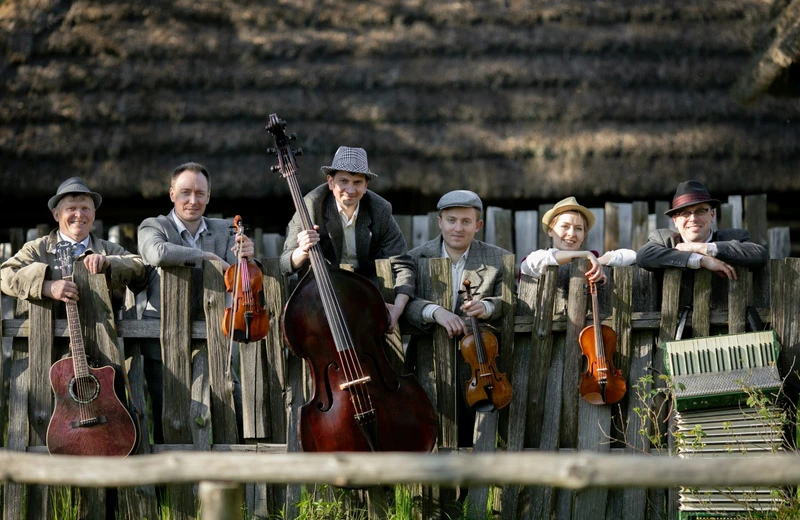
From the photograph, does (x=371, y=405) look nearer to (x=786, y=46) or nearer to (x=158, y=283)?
(x=158, y=283)

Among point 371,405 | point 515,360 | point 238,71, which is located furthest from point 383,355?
point 238,71

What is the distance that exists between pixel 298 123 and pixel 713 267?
4.67m

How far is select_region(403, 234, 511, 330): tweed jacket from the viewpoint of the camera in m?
4.64

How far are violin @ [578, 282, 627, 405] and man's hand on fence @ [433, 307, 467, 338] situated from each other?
61 centimetres

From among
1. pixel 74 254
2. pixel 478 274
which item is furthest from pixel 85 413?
pixel 478 274

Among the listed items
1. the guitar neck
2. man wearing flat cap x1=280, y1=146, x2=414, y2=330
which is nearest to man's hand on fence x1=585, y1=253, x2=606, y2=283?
man wearing flat cap x1=280, y1=146, x2=414, y2=330

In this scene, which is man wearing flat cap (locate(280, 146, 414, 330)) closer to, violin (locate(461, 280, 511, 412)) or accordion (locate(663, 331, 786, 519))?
violin (locate(461, 280, 511, 412))

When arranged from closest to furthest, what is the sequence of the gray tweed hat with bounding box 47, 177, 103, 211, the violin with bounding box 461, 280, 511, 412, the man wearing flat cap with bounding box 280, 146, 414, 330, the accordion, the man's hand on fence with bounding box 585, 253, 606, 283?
the accordion
the violin with bounding box 461, 280, 511, 412
the man's hand on fence with bounding box 585, 253, 606, 283
the man wearing flat cap with bounding box 280, 146, 414, 330
the gray tweed hat with bounding box 47, 177, 103, 211

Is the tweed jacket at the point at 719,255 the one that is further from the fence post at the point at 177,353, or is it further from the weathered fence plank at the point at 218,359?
the fence post at the point at 177,353

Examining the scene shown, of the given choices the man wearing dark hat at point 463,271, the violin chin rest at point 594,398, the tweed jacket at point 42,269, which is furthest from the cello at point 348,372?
the tweed jacket at point 42,269

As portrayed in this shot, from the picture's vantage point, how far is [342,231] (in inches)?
191

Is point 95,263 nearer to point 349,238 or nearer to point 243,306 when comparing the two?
point 243,306

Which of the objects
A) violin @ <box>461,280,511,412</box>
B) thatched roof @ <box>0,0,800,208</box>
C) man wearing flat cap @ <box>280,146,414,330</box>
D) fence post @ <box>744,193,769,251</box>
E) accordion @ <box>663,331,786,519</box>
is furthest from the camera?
thatched roof @ <box>0,0,800,208</box>

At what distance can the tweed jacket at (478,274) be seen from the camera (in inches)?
183
